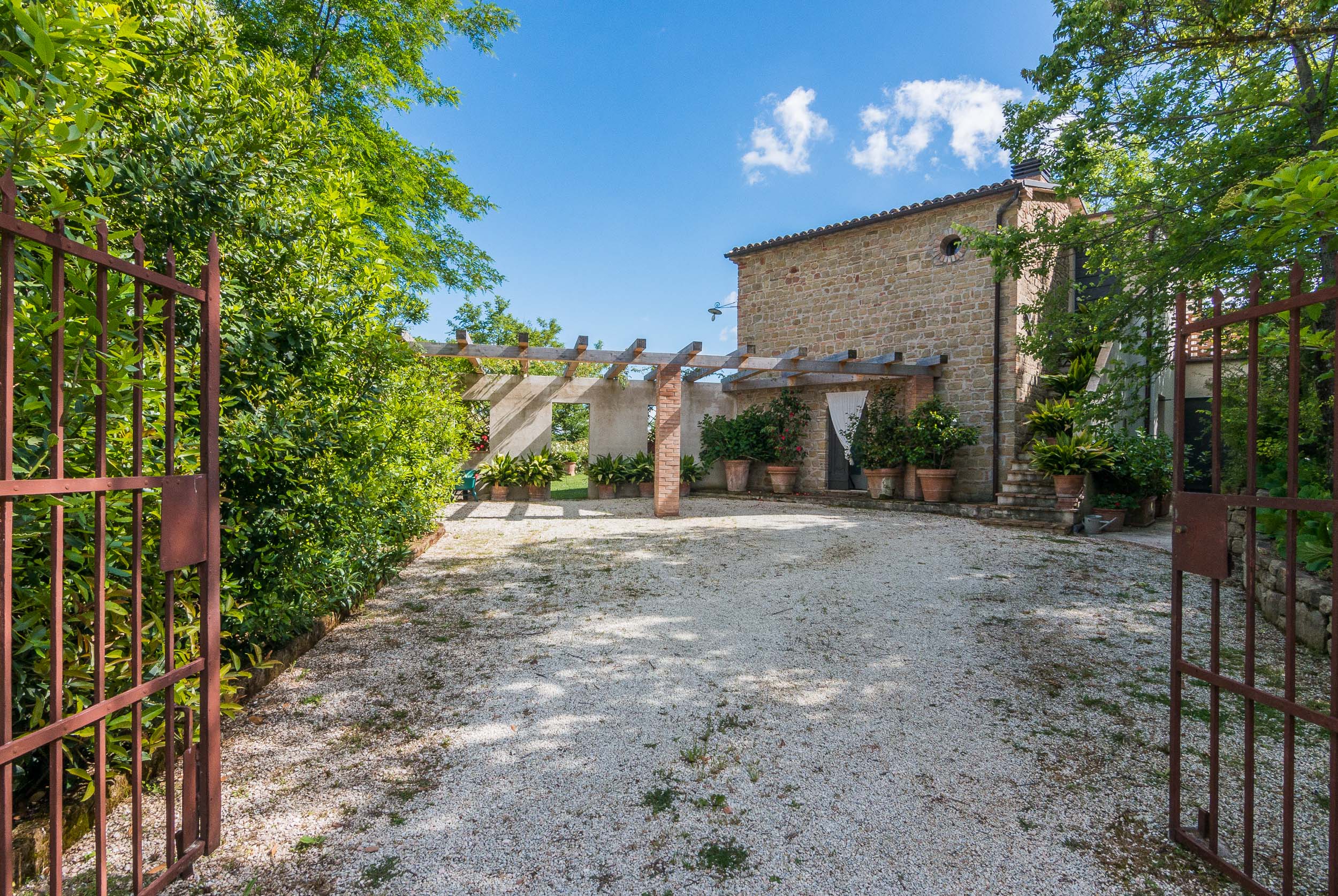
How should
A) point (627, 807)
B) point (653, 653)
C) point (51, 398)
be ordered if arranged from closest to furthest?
point (51, 398) < point (627, 807) < point (653, 653)

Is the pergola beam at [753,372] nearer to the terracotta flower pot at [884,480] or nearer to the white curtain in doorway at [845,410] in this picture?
the white curtain in doorway at [845,410]

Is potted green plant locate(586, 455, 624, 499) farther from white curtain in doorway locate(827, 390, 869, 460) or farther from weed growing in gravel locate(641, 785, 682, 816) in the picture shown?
weed growing in gravel locate(641, 785, 682, 816)

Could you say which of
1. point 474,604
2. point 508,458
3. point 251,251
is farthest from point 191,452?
point 508,458

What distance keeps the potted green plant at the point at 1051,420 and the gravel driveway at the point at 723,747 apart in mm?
4822

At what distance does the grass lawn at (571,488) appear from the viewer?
12133 millimetres

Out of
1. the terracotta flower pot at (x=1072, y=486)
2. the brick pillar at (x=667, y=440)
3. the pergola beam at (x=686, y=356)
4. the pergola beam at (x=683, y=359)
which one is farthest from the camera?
the brick pillar at (x=667, y=440)

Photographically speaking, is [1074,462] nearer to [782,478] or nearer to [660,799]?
[782,478]

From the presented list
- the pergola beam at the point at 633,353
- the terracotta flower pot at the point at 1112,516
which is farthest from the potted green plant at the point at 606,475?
the terracotta flower pot at the point at 1112,516

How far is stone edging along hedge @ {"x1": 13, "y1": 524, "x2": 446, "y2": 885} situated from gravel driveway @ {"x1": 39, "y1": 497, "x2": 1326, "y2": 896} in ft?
0.26

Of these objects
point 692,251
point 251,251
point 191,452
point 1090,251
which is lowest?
point 191,452

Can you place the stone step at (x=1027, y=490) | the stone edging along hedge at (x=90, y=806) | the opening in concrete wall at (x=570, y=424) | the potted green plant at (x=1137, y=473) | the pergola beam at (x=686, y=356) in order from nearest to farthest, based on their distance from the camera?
the stone edging along hedge at (x=90, y=806) < the potted green plant at (x=1137, y=473) < the stone step at (x=1027, y=490) < the pergola beam at (x=686, y=356) < the opening in concrete wall at (x=570, y=424)

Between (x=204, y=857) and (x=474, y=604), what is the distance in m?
2.71

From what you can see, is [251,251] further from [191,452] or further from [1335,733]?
[1335,733]

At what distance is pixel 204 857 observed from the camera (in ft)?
5.89
